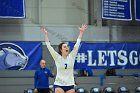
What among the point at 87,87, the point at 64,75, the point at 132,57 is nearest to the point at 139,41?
the point at 132,57

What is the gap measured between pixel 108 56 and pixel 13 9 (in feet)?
14.2

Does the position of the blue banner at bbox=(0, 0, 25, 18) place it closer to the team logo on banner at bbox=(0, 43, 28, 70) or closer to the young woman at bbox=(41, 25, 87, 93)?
the team logo on banner at bbox=(0, 43, 28, 70)

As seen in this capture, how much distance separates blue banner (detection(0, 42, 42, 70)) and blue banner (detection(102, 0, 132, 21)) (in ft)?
10.3

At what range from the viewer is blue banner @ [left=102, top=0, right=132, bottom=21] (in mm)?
14172

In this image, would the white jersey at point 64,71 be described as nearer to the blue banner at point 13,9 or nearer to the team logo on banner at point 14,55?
Result: the blue banner at point 13,9

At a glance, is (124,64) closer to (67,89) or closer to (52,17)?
(52,17)

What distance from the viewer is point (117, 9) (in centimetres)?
1437

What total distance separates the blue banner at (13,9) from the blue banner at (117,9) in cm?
325

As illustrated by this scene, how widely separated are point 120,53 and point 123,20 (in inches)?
54.3

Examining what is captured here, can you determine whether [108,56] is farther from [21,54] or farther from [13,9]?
[13,9]

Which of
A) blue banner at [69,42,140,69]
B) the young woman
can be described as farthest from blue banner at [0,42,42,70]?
the young woman

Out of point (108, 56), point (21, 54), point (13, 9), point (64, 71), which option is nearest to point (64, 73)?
point (64, 71)

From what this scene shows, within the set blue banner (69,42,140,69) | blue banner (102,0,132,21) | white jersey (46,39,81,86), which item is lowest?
blue banner (69,42,140,69)

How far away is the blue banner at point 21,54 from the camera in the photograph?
13625 mm
